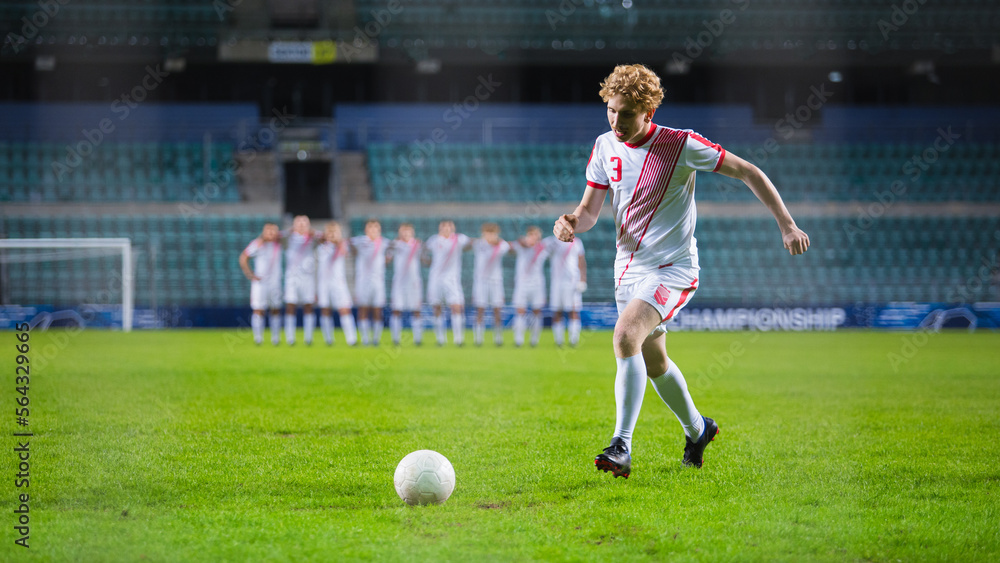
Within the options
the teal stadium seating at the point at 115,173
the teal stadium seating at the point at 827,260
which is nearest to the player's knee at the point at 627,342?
the teal stadium seating at the point at 827,260

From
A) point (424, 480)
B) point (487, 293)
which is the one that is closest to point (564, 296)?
point (487, 293)

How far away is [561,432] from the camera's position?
5.89 metres

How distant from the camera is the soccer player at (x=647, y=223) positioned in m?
4.35

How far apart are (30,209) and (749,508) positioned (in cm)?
2281

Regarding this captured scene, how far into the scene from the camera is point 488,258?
16.7 metres

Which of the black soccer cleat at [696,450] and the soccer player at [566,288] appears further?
the soccer player at [566,288]

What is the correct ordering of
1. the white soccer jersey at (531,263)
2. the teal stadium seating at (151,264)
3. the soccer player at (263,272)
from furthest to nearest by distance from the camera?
the teal stadium seating at (151,264) < the white soccer jersey at (531,263) < the soccer player at (263,272)

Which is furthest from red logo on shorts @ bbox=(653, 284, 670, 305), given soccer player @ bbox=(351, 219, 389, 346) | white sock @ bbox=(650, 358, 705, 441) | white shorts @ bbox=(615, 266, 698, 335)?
soccer player @ bbox=(351, 219, 389, 346)

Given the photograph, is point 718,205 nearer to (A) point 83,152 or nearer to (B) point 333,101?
(B) point 333,101

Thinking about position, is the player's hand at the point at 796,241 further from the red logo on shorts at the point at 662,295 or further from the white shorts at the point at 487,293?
the white shorts at the point at 487,293

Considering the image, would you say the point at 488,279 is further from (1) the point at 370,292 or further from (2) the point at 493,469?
(2) the point at 493,469

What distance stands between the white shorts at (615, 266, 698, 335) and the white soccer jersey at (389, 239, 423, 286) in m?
11.6

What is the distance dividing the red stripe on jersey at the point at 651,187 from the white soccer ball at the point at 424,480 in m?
1.59

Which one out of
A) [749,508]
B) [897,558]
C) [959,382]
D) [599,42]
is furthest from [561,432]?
[599,42]
